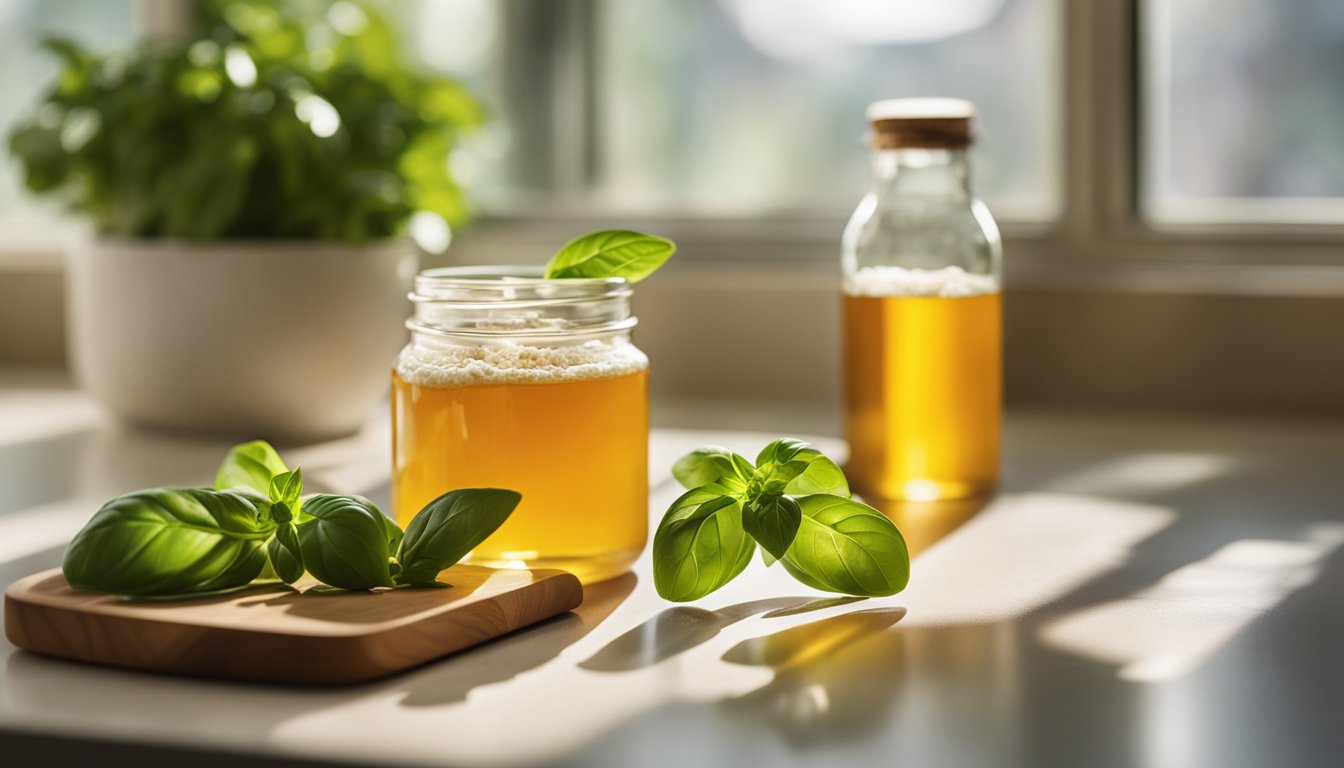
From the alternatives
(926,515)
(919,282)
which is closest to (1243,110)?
(919,282)

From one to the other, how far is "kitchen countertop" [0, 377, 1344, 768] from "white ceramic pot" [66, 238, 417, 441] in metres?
0.26

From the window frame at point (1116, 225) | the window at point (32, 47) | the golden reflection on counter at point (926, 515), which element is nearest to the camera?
the golden reflection on counter at point (926, 515)

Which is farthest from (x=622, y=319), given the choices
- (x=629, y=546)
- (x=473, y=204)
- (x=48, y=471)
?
(x=473, y=204)

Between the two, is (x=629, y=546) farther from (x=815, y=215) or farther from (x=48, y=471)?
(x=815, y=215)

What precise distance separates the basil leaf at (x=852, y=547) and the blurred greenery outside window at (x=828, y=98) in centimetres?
85

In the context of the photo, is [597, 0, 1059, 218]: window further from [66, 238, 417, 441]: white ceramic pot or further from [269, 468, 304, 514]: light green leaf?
[269, 468, 304, 514]: light green leaf

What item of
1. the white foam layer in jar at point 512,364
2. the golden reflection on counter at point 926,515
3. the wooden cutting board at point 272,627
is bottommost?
the golden reflection on counter at point 926,515

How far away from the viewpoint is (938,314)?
1.01 metres

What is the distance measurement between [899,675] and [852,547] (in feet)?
0.35

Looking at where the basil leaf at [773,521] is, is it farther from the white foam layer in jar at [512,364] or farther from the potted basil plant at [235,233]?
the potted basil plant at [235,233]

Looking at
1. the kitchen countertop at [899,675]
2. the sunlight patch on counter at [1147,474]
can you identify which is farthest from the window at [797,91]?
the kitchen countertop at [899,675]

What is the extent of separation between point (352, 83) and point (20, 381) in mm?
665

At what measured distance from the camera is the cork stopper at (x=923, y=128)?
1004mm

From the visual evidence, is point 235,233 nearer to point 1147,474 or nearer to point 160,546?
point 160,546
